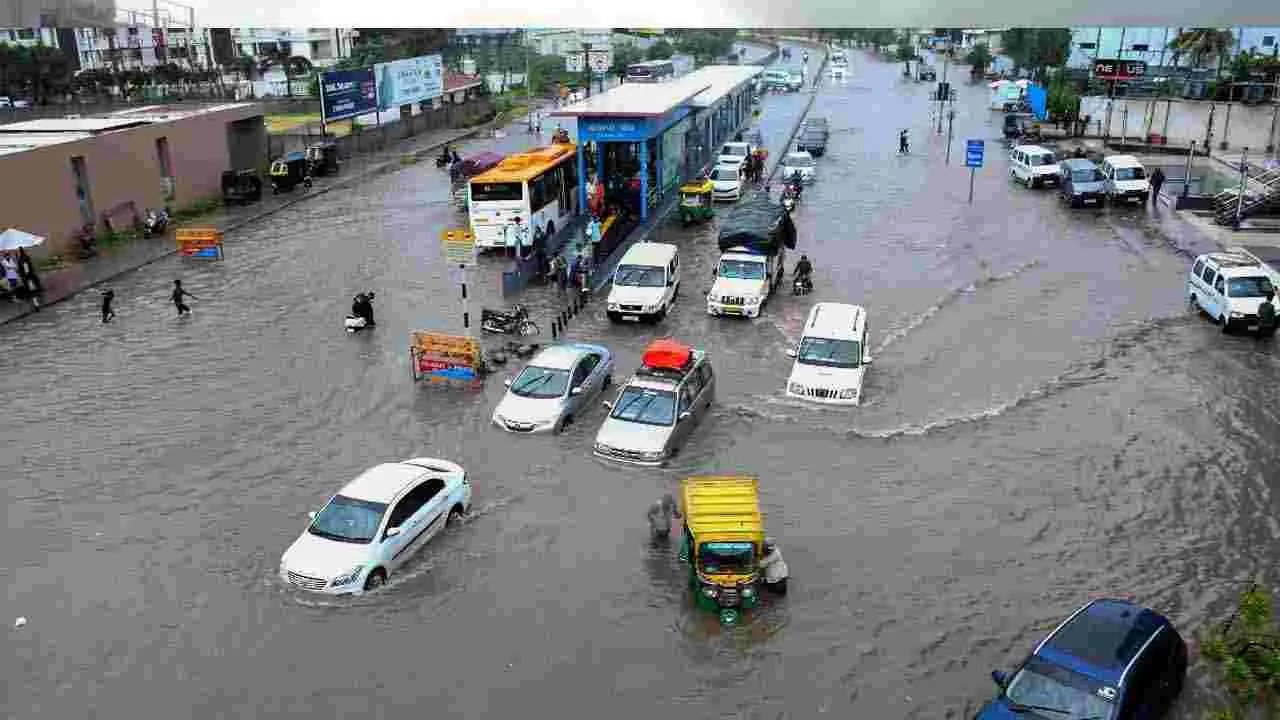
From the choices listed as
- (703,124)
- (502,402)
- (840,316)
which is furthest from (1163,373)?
(703,124)

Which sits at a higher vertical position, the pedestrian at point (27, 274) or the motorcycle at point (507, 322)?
the pedestrian at point (27, 274)

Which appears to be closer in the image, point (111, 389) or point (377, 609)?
point (377, 609)

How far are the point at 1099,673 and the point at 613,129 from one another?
23.7 metres

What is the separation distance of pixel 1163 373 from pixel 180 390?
18.9 m

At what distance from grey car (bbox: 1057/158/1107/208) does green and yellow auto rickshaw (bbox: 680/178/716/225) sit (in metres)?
12.8

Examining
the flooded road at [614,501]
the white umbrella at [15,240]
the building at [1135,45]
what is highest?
the building at [1135,45]

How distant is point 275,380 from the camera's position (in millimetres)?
18984

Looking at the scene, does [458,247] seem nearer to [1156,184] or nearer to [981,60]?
[1156,184]

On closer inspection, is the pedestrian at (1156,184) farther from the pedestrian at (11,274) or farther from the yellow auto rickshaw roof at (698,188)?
the pedestrian at (11,274)

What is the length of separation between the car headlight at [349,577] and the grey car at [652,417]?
4.66 m

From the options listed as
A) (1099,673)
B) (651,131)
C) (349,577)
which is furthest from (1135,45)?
(349,577)

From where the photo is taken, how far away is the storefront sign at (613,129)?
96.4 ft

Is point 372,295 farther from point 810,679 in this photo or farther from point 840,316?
point 810,679

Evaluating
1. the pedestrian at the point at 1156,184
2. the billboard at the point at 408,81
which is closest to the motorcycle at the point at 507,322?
the pedestrian at the point at 1156,184
